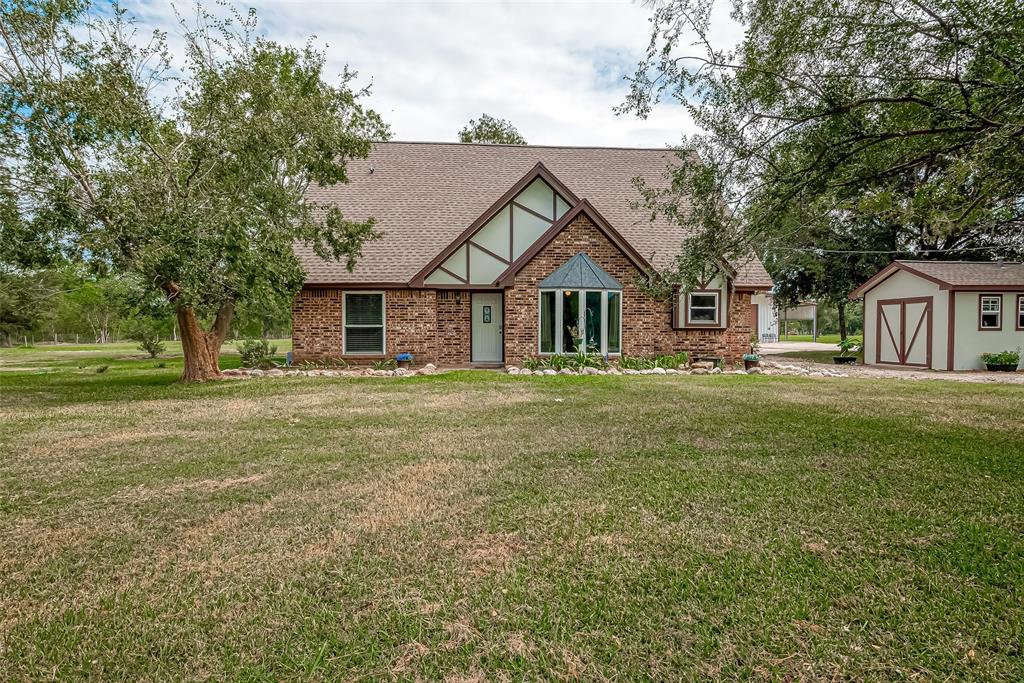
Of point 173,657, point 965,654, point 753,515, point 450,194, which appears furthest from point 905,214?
point 450,194

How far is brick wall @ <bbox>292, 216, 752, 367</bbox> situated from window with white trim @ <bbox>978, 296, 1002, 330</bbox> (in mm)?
6671

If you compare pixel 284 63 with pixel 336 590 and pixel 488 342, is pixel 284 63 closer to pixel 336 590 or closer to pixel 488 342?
pixel 488 342

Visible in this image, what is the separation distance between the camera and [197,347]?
1251 cm

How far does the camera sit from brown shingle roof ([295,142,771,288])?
54.1 ft

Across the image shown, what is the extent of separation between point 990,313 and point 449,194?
1703 cm

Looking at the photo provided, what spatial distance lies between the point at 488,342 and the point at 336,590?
13883 millimetres

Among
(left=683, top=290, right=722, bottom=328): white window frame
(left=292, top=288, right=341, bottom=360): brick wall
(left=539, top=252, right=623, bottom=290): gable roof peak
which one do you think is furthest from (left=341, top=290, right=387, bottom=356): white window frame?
(left=683, top=290, right=722, bottom=328): white window frame

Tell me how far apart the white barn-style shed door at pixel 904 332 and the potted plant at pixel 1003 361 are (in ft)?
4.58

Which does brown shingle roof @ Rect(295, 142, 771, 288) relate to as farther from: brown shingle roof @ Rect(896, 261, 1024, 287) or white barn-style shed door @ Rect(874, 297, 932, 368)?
brown shingle roof @ Rect(896, 261, 1024, 287)

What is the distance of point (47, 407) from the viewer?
368 inches

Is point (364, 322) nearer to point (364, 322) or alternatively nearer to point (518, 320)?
point (364, 322)

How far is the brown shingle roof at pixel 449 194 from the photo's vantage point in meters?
16.5

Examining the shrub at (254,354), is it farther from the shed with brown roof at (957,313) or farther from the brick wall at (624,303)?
the shed with brown roof at (957,313)

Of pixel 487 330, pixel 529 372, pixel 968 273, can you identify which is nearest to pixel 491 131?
pixel 487 330
